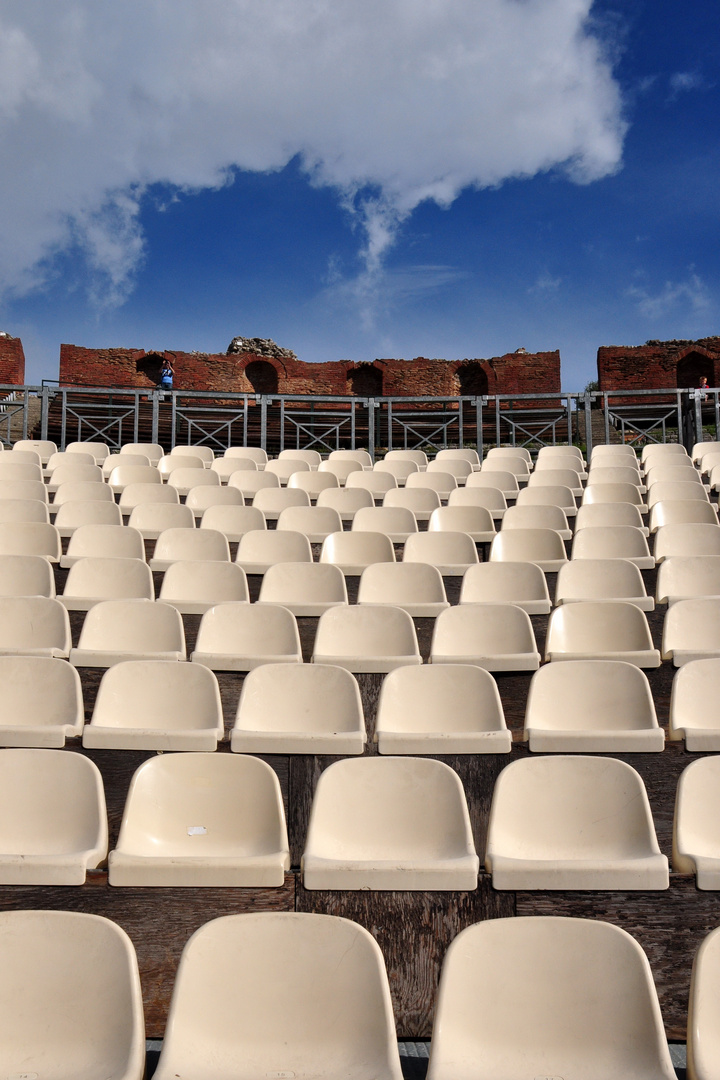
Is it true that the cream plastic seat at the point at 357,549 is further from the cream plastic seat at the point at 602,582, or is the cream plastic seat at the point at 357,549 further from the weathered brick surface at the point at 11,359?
the weathered brick surface at the point at 11,359

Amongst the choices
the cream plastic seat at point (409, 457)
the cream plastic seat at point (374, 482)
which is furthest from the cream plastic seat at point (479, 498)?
the cream plastic seat at point (409, 457)

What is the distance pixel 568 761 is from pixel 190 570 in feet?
8.26

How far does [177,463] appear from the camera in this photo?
7547mm

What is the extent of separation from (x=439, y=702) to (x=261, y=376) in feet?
56.0

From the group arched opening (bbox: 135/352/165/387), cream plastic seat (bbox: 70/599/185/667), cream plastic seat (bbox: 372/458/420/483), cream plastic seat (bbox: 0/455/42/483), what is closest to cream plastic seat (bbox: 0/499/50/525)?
cream plastic seat (bbox: 0/455/42/483)

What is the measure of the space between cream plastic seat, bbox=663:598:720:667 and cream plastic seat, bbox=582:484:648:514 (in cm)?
229

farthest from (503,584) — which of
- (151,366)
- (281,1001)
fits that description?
(151,366)

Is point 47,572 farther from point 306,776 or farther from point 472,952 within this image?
point 472,952

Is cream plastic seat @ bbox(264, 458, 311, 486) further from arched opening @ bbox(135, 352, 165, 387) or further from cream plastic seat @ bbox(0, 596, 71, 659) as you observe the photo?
arched opening @ bbox(135, 352, 165, 387)

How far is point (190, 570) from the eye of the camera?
4.47 metres

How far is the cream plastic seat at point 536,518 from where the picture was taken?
18.3 ft

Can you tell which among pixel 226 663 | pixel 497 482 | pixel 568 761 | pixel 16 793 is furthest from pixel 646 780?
pixel 497 482

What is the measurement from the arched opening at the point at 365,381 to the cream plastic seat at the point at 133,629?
15.2 m

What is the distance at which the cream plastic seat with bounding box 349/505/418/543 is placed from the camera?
5566mm
